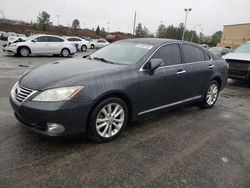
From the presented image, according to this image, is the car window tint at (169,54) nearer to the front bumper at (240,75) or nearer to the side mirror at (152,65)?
the side mirror at (152,65)

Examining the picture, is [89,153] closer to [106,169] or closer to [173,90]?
[106,169]

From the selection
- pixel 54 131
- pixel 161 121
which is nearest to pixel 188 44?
pixel 161 121

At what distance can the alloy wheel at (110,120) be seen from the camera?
349 centimetres

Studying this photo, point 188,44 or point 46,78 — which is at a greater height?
point 188,44

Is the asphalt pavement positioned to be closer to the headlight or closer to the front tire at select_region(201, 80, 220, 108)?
the headlight

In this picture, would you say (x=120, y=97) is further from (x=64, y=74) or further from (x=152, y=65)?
(x=64, y=74)

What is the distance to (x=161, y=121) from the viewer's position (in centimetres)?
468

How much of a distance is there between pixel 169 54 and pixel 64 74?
2.04 m

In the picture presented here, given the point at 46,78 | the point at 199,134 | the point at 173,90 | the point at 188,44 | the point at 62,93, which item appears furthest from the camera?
the point at 188,44

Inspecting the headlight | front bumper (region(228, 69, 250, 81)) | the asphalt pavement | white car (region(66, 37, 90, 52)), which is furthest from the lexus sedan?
white car (region(66, 37, 90, 52))

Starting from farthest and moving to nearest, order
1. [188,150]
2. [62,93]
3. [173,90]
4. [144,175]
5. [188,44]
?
1. [188,44]
2. [173,90]
3. [188,150]
4. [62,93]
5. [144,175]

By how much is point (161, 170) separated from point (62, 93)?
5.17 ft

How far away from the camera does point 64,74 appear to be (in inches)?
134

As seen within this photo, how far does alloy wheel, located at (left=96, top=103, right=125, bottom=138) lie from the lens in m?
3.49
